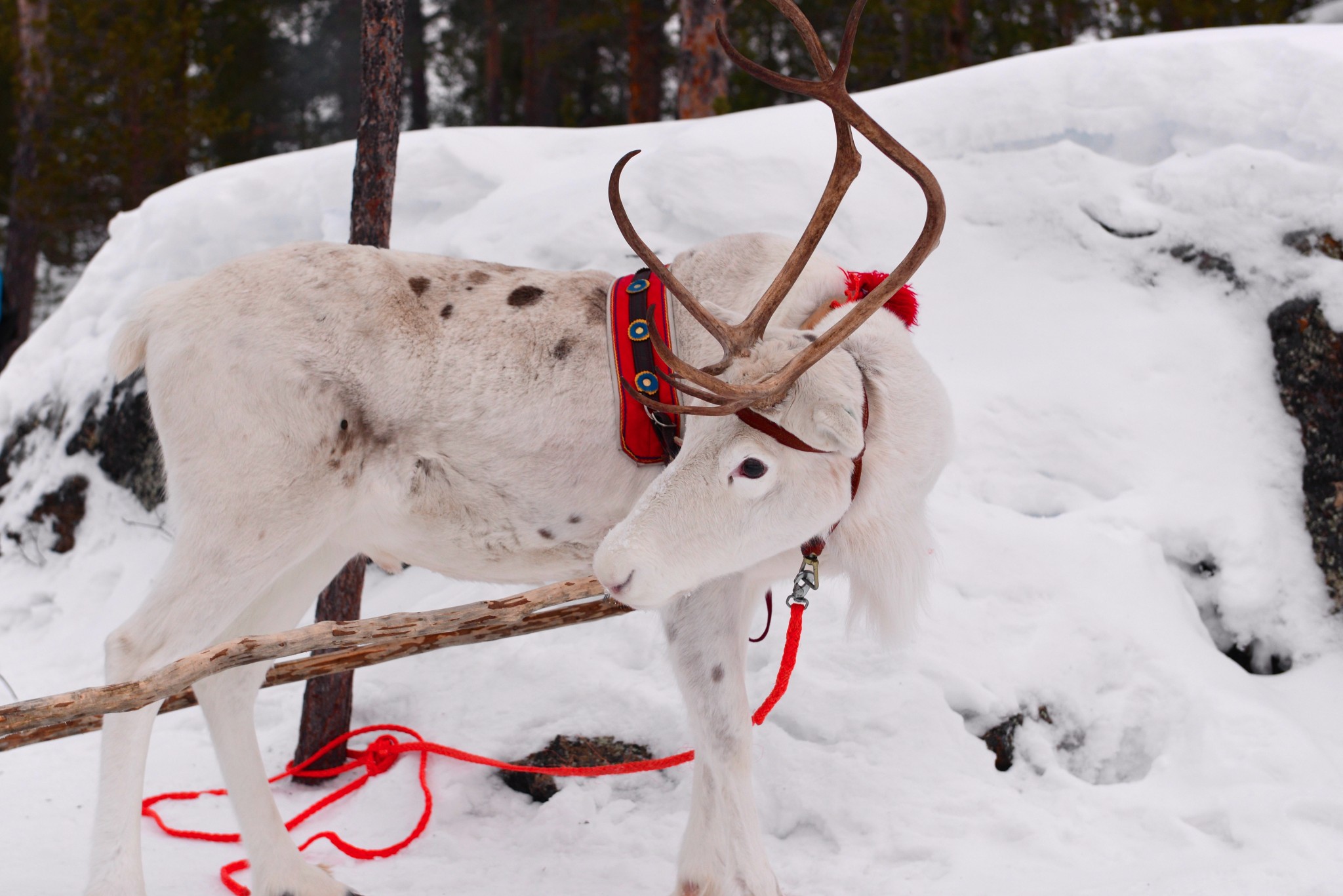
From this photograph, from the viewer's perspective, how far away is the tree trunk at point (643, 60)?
11.4m

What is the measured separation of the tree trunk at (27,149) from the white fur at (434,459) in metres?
9.67

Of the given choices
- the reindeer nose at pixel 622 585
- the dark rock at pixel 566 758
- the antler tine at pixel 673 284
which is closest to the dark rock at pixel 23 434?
the dark rock at pixel 566 758

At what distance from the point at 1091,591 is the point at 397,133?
3.25m

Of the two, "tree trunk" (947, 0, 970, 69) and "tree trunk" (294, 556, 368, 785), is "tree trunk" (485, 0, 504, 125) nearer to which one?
"tree trunk" (947, 0, 970, 69)

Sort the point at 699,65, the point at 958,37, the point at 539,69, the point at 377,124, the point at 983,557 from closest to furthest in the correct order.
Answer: the point at 377,124, the point at 983,557, the point at 699,65, the point at 958,37, the point at 539,69

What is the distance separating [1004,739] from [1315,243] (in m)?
2.67

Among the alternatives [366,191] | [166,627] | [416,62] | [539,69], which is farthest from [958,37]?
[166,627]

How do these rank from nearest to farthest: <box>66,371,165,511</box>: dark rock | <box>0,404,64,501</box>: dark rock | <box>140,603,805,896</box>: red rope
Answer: <box>140,603,805,896</box>: red rope < <box>66,371,165,511</box>: dark rock < <box>0,404,64,501</box>: dark rock

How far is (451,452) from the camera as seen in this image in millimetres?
2738

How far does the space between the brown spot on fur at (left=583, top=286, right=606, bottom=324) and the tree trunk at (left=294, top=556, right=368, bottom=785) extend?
5.40ft

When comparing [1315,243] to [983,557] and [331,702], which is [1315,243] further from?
[331,702]

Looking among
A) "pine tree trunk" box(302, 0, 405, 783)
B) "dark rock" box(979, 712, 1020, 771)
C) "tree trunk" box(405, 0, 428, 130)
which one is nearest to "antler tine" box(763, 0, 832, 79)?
"pine tree trunk" box(302, 0, 405, 783)

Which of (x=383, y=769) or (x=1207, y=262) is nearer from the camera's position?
(x=383, y=769)

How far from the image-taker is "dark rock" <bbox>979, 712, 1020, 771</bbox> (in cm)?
340
